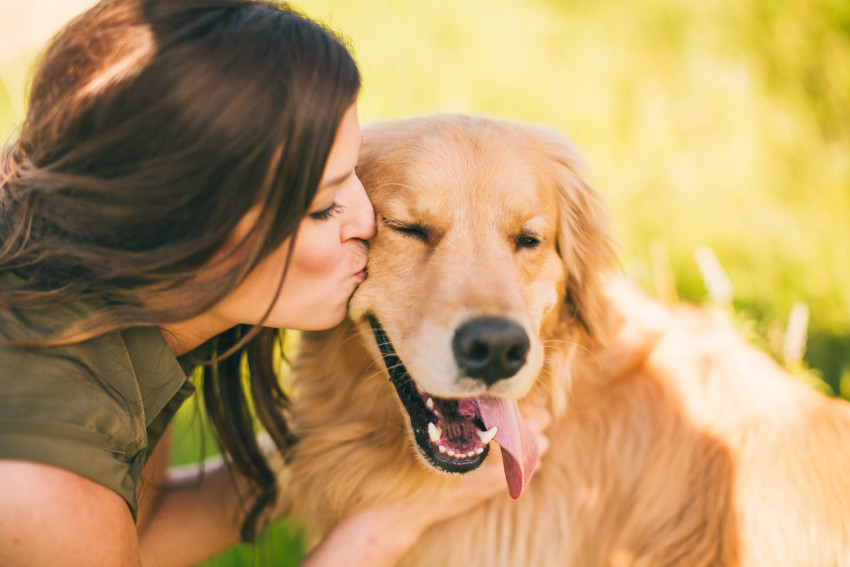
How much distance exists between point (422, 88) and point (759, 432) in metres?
4.33

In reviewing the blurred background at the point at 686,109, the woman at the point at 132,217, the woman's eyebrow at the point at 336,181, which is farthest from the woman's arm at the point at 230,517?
the woman's eyebrow at the point at 336,181

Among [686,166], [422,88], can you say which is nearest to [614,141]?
[686,166]

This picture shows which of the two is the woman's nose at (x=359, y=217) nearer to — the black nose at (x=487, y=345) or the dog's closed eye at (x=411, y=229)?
the dog's closed eye at (x=411, y=229)

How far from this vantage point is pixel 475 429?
7.02ft

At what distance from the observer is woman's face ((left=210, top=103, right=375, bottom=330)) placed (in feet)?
6.18

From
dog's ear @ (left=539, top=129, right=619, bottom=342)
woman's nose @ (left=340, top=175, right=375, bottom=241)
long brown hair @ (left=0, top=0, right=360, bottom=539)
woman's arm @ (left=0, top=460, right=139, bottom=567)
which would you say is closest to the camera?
woman's arm @ (left=0, top=460, right=139, bottom=567)

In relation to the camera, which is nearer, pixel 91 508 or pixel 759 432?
pixel 91 508

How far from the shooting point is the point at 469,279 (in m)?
1.97

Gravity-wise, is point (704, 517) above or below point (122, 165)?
below

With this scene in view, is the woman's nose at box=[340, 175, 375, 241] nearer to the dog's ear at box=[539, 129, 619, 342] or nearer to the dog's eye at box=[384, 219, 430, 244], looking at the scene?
the dog's eye at box=[384, 219, 430, 244]

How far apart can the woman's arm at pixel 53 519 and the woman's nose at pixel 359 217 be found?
3.10ft

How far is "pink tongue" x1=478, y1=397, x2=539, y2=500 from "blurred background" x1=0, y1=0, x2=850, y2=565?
1354mm

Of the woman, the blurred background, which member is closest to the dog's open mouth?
the woman

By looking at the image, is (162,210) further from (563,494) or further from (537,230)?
(563,494)
